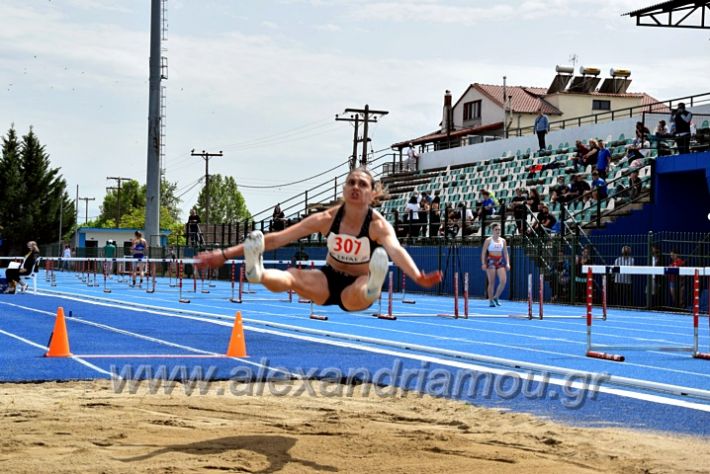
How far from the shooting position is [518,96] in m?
76.2

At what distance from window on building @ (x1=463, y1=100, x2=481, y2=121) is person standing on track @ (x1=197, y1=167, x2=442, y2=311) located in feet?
230

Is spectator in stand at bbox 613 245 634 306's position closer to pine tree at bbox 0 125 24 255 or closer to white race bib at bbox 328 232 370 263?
white race bib at bbox 328 232 370 263

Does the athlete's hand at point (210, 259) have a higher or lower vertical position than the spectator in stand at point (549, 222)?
lower

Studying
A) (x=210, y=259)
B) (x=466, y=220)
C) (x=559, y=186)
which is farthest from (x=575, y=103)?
(x=210, y=259)

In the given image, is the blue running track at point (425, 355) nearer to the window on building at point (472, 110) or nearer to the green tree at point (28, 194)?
the window on building at point (472, 110)

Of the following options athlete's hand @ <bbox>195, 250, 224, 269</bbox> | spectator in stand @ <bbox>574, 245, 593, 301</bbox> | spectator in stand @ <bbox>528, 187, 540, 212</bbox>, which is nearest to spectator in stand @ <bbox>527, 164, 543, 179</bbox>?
spectator in stand @ <bbox>528, 187, 540, 212</bbox>

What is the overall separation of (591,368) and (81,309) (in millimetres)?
13922

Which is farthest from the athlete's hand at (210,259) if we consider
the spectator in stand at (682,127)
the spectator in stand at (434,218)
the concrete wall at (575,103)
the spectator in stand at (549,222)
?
the concrete wall at (575,103)

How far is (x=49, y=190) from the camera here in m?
90.4

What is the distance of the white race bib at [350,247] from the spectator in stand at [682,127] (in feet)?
73.4

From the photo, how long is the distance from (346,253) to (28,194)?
85.2 metres

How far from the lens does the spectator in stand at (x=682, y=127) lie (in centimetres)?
2817

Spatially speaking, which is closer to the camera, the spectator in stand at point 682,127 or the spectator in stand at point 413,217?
the spectator in stand at point 682,127

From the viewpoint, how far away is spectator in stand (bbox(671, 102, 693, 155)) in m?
28.2
